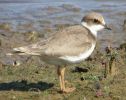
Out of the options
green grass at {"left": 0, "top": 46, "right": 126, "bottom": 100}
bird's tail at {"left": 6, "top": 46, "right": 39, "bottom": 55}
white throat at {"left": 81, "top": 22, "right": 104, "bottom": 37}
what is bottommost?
green grass at {"left": 0, "top": 46, "right": 126, "bottom": 100}

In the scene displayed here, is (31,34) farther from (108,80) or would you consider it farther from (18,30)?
(108,80)

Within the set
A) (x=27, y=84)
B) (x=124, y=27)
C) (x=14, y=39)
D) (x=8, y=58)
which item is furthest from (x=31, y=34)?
(x=27, y=84)

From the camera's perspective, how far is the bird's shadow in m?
7.43

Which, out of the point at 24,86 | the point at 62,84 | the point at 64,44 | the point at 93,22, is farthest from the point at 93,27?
the point at 24,86

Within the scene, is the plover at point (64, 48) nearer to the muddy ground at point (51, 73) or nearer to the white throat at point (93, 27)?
the white throat at point (93, 27)

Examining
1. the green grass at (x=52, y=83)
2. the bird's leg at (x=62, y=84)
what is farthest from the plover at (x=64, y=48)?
the green grass at (x=52, y=83)

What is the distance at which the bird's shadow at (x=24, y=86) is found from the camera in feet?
24.4

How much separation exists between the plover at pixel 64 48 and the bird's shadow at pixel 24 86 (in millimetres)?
346

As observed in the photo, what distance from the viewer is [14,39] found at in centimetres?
1134

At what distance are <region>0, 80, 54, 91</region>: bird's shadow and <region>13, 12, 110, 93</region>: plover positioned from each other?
35 cm

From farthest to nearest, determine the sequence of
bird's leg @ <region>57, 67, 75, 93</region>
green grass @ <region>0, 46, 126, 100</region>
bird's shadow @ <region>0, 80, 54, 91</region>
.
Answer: bird's shadow @ <region>0, 80, 54, 91</region> < bird's leg @ <region>57, 67, 75, 93</region> < green grass @ <region>0, 46, 126, 100</region>

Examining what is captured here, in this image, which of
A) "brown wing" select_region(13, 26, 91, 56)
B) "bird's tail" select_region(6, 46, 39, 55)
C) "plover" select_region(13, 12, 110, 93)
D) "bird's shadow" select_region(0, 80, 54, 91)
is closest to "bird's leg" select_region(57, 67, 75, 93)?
"plover" select_region(13, 12, 110, 93)

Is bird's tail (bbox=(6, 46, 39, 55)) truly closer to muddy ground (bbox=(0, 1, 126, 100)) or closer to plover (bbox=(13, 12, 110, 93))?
plover (bbox=(13, 12, 110, 93))

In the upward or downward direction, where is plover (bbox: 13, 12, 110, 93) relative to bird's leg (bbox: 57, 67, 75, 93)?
upward
